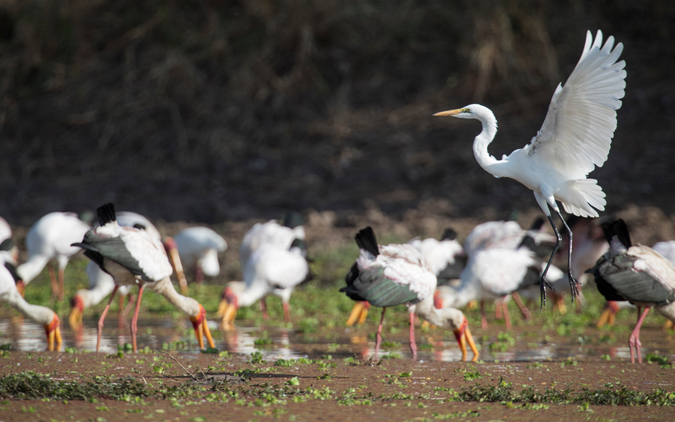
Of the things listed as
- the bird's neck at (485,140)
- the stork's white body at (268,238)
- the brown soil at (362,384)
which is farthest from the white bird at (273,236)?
the bird's neck at (485,140)

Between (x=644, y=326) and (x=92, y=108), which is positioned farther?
(x=92, y=108)

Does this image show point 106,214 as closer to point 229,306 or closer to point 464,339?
point 229,306

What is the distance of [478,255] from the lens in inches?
340

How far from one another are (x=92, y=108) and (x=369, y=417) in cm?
1445

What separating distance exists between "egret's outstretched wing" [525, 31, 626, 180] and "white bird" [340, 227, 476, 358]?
5.42 ft

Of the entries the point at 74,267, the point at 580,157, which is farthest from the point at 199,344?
the point at 74,267

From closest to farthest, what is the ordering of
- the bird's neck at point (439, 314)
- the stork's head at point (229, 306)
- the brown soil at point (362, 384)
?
1. the brown soil at point (362, 384)
2. the bird's neck at point (439, 314)
3. the stork's head at point (229, 306)

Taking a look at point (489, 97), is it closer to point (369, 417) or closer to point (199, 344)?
point (199, 344)

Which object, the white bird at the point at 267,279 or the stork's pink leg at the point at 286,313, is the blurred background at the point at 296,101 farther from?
the stork's pink leg at the point at 286,313

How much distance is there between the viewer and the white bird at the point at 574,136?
202 inches

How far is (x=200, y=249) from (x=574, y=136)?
692 centimetres

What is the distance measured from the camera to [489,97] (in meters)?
16.2

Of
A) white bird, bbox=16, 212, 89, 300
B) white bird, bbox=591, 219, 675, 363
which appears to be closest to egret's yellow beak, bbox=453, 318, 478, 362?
white bird, bbox=591, 219, 675, 363

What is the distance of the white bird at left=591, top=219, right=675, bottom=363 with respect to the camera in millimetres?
6539
